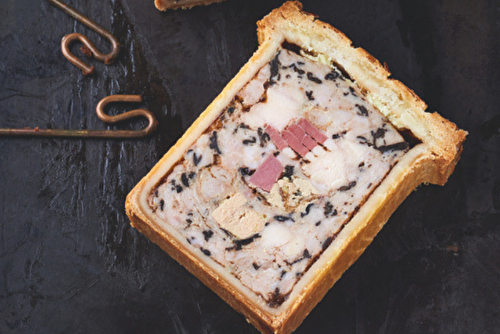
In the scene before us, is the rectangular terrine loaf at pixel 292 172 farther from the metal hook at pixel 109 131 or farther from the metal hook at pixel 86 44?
the metal hook at pixel 86 44

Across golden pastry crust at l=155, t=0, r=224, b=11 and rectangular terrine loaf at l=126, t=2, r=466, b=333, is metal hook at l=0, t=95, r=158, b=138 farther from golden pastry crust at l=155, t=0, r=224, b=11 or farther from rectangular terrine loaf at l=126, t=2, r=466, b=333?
golden pastry crust at l=155, t=0, r=224, b=11

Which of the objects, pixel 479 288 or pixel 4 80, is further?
pixel 4 80

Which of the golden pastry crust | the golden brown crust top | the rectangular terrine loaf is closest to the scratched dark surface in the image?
the golden pastry crust

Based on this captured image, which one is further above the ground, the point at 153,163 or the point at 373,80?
the point at 373,80

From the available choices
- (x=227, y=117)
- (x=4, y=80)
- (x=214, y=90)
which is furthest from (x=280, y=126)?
(x=4, y=80)

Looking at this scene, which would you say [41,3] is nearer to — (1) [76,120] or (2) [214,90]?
(1) [76,120]

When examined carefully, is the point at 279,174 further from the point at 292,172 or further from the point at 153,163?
the point at 153,163

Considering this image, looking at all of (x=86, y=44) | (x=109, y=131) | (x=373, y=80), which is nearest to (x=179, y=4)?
(x=86, y=44)
